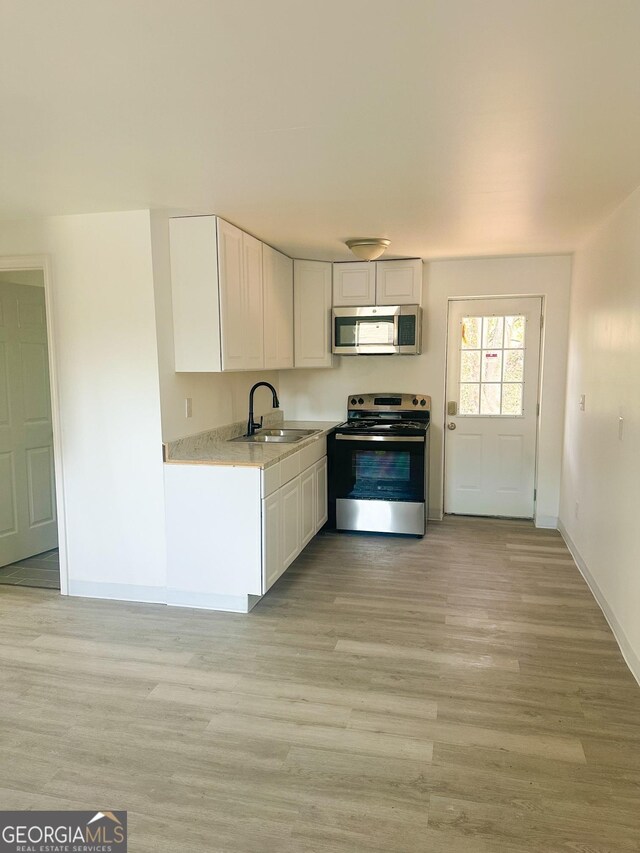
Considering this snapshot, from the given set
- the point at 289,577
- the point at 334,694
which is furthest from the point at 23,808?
the point at 289,577

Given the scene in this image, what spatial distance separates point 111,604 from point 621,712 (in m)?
2.83

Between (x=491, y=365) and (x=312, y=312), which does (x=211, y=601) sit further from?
(x=491, y=365)

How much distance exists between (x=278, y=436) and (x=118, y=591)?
1.63m

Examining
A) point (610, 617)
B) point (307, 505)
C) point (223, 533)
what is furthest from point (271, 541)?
point (610, 617)

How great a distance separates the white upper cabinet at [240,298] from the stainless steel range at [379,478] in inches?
44.1

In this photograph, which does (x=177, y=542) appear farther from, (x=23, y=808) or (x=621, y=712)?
(x=621, y=712)

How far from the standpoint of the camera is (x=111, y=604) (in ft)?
11.8

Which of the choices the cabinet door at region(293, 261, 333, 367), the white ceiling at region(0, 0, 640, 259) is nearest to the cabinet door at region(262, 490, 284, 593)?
the white ceiling at region(0, 0, 640, 259)

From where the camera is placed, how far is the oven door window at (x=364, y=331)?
4.94 meters

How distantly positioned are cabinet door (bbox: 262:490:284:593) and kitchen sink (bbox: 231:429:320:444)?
39.6 inches

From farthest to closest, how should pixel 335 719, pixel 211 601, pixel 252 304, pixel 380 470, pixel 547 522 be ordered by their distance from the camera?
pixel 547 522
pixel 380 470
pixel 252 304
pixel 211 601
pixel 335 719

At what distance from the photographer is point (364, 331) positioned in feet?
16.4

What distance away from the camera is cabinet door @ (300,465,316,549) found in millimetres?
4102

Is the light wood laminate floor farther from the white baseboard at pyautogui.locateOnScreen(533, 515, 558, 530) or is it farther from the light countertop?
the white baseboard at pyautogui.locateOnScreen(533, 515, 558, 530)
